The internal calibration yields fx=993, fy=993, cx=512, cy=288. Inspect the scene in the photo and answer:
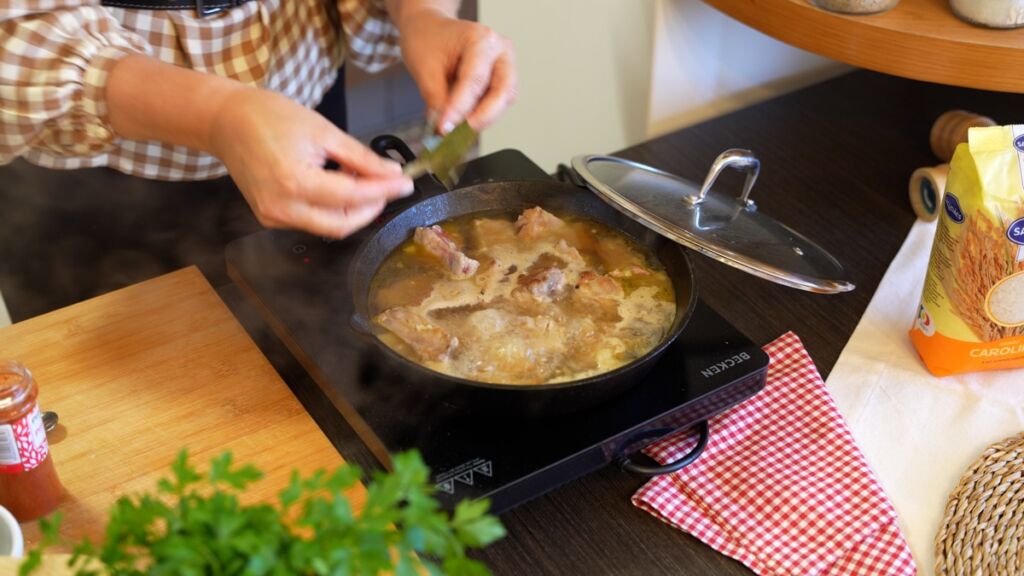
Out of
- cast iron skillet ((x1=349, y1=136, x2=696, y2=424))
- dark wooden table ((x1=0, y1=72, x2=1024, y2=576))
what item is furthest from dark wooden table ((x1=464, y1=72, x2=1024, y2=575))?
cast iron skillet ((x1=349, y1=136, x2=696, y2=424))

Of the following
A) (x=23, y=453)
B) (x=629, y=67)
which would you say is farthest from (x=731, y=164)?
(x=23, y=453)

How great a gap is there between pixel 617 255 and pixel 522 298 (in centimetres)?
16

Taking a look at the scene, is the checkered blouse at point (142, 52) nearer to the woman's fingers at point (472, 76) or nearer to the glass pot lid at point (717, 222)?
the woman's fingers at point (472, 76)

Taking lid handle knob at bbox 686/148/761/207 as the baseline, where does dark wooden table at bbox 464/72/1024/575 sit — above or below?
below

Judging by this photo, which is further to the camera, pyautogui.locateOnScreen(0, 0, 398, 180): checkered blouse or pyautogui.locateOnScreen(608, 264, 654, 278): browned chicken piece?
pyautogui.locateOnScreen(608, 264, 654, 278): browned chicken piece

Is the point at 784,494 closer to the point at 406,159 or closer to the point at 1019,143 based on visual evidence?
the point at 1019,143

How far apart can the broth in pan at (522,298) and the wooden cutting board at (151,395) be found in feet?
0.52

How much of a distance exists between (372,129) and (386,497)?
9.08 ft

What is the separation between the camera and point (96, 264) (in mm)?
1511

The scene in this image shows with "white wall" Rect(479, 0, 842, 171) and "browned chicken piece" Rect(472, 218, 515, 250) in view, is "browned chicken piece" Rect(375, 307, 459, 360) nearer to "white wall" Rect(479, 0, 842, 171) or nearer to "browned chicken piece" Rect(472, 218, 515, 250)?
"browned chicken piece" Rect(472, 218, 515, 250)

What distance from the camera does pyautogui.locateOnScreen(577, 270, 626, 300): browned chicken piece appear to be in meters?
1.18

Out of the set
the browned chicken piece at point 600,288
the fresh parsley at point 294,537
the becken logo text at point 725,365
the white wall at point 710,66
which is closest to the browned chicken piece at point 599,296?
the browned chicken piece at point 600,288

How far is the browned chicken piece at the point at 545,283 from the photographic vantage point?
3.84 ft

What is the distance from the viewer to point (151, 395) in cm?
112
